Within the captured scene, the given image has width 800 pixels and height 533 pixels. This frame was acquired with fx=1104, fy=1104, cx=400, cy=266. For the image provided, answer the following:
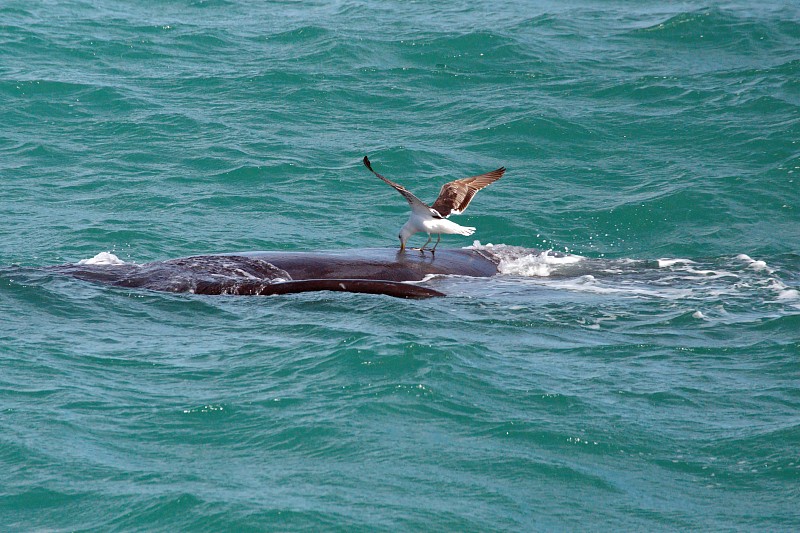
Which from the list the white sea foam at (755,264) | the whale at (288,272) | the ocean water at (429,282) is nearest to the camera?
the ocean water at (429,282)

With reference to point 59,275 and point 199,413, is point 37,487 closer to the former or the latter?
point 199,413

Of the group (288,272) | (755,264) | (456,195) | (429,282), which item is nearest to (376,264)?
(429,282)

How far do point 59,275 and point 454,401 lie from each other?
446 centimetres

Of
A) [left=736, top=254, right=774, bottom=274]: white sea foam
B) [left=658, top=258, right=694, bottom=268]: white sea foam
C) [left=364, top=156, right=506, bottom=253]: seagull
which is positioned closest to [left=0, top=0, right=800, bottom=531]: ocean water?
[left=736, top=254, right=774, bottom=274]: white sea foam

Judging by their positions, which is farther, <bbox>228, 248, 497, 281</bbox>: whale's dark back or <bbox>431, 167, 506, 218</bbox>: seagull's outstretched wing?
<bbox>431, 167, 506, 218</bbox>: seagull's outstretched wing

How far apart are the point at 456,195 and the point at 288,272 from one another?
5.76 ft

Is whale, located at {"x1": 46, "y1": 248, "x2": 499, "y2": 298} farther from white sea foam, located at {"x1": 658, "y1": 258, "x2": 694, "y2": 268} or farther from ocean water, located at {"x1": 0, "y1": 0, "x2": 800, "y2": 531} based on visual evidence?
white sea foam, located at {"x1": 658, "y1": 258, "x2": 694, "y2": 268}

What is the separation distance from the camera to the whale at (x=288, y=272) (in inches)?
394

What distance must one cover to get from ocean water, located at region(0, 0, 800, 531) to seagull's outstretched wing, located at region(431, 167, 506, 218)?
0.75 metres

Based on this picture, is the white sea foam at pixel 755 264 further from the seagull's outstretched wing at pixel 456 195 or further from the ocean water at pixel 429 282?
the seagull's outstretched wing at pixel 456 195

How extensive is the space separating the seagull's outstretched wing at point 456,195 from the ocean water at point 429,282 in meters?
0.75

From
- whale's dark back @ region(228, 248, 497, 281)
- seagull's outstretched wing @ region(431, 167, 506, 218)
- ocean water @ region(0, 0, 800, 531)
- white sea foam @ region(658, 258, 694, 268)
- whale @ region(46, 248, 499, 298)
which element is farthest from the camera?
white sea foam @ region(658, 258, 694, 268)

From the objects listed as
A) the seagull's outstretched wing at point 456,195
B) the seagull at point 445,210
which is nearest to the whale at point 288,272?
the seagull at point 445,210

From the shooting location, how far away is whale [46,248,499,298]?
10000 millimetres
